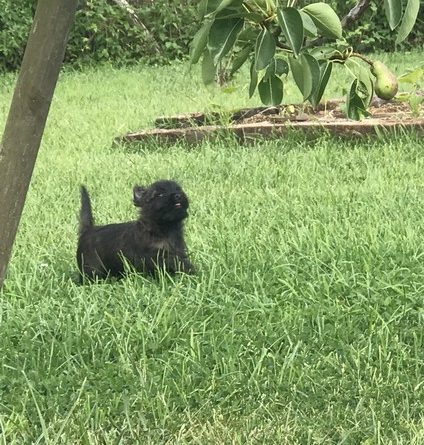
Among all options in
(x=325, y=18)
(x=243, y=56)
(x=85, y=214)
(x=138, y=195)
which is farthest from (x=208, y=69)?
(x=85, y=214)

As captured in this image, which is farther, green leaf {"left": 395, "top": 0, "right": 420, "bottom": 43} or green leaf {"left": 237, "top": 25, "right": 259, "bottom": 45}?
green leaf {"left": 237, "top": 25, "right": 259, "bottom": 45}

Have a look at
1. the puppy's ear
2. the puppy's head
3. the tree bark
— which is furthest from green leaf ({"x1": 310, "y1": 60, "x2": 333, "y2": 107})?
the puppy's ear

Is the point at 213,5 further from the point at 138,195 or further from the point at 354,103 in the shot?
the point at 138,195

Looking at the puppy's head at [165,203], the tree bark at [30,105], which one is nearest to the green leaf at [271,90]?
the tree bark at [30,105]

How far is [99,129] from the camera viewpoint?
8648 millimetres

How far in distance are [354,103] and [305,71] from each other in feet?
1.04

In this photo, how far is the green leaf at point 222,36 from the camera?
6.06 ft

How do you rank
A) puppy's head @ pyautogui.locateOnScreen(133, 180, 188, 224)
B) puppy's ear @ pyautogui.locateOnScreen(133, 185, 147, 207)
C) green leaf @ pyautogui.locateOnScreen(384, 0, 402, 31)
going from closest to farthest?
green leaf @ pyautogui.locateOnScreen(384, 0, 402, 31)
puppy's head @ pyautogui.locateOnScreen(133, 180, 188, 224)
puppy's ear @ pyautogui.locateOnScreen(133, 185, 147, 207)

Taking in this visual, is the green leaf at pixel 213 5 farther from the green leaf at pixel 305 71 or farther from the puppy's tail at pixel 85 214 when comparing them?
the puppy's tail at pixel 85 214

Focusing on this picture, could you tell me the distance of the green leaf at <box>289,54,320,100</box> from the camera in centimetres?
194

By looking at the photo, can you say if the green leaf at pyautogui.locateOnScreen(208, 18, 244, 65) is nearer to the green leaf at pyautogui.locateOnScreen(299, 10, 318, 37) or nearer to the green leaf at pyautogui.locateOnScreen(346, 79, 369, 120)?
the green leaf at pyautogui.locateOnScreen(299, 10, 318, 37)

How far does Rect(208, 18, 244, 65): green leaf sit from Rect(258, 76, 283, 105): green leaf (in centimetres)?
28

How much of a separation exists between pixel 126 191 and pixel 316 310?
2.67 meters

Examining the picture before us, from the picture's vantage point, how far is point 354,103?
2.23m
